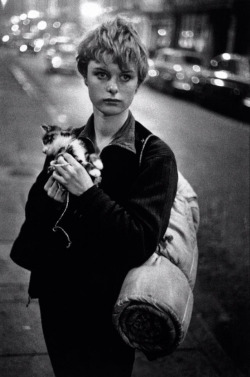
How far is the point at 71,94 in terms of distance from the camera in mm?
19375

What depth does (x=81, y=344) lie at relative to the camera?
2.10m

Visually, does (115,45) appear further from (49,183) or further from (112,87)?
(49,183)

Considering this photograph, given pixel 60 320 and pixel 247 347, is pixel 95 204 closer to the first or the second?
pixel 60 320

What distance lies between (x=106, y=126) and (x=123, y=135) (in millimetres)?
93

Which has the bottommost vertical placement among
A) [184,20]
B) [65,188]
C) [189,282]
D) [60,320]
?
[184,20]

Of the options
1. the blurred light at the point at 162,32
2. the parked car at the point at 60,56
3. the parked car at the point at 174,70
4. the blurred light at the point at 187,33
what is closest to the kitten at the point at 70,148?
the parked car at the point at 174,70

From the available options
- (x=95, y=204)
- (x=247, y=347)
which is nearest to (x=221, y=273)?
(x=247, y=347)

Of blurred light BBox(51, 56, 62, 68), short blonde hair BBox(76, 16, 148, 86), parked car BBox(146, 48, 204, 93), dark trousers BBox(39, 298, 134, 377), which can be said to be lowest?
blurred light BBox(51, 56, 62, 68)

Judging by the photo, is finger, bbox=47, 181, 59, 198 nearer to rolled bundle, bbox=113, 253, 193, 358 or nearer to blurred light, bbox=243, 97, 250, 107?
rolled bundle, bbox=113, 253, 193, 358

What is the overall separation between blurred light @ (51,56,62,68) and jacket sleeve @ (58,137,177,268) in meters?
25.4

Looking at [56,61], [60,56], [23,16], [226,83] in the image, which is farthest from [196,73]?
[23,16]

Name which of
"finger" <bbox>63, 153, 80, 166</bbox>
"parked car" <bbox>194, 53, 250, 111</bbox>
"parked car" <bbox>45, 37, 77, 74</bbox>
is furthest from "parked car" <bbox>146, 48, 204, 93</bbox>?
"finger" <bbox>63, 153, 80, 166</bbox>

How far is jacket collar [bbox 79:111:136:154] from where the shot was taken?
2018 millimetres

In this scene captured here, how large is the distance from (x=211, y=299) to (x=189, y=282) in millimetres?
2413
